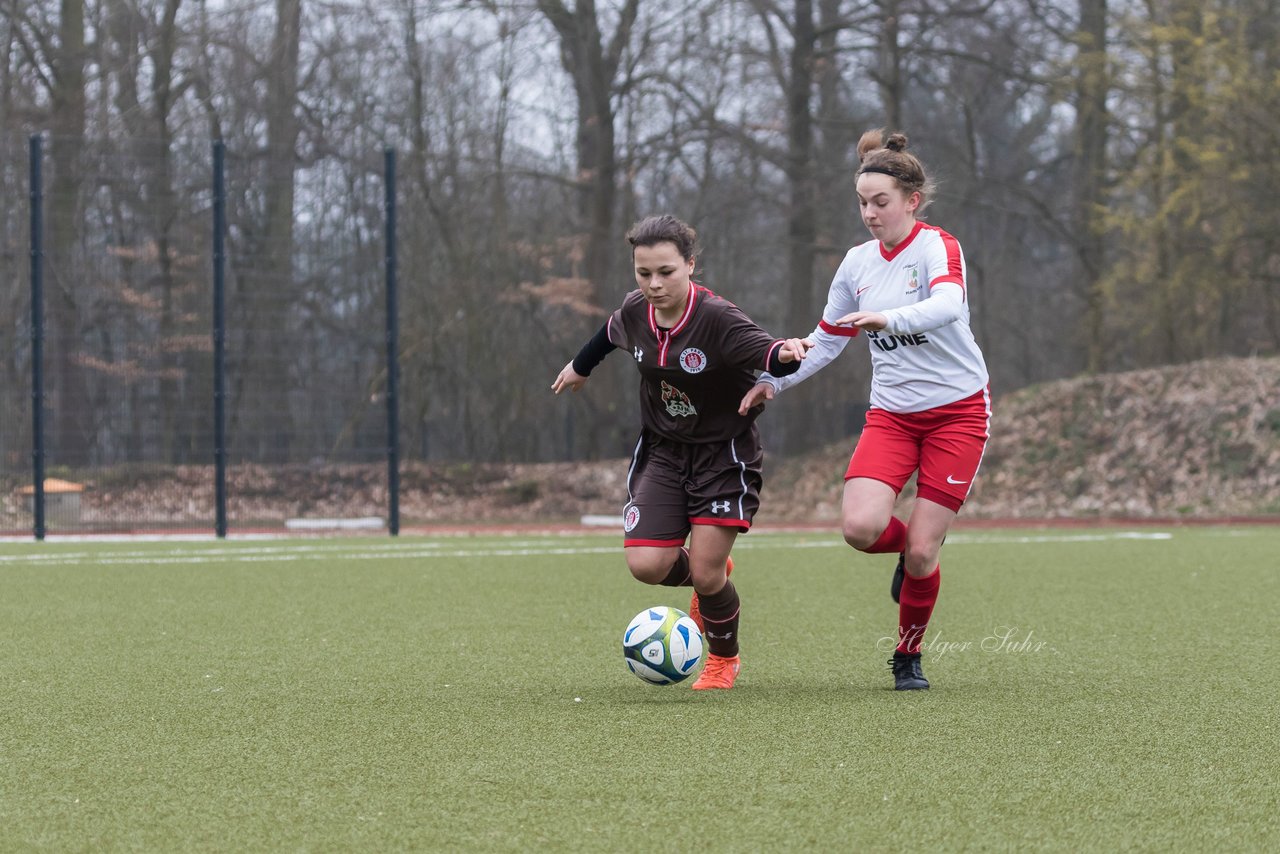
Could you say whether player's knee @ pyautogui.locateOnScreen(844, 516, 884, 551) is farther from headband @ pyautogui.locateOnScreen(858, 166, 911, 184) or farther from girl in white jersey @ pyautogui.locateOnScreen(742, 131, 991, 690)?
headband @ pyautogui.locateOnScreen(858, 166, 911, 184)

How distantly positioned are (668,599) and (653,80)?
49.1ft

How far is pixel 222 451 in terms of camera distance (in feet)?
45.4

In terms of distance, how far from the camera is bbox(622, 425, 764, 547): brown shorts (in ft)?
16.8

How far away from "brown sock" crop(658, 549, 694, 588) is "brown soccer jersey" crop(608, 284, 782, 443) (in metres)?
0.46

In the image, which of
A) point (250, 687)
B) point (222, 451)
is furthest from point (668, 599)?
point (222, 451)

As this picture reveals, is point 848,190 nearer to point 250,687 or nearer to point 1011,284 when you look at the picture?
point 1011,284

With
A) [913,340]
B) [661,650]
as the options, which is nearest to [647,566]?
[661,650]

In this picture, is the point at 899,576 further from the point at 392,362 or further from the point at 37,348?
the point at 37,348

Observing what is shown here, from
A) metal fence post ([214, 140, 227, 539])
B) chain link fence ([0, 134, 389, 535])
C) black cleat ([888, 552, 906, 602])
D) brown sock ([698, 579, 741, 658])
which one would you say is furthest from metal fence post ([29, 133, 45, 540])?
black cleat ([888, 552, 906, 602])

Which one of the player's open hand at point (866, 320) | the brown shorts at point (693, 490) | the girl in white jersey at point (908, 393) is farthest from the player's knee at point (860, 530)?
the player's open hand at point (866, 320)

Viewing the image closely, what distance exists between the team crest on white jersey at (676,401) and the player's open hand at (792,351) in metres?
0.41

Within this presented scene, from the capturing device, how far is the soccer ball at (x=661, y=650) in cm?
484

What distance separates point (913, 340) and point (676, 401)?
85cm

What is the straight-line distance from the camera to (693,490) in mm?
5164
